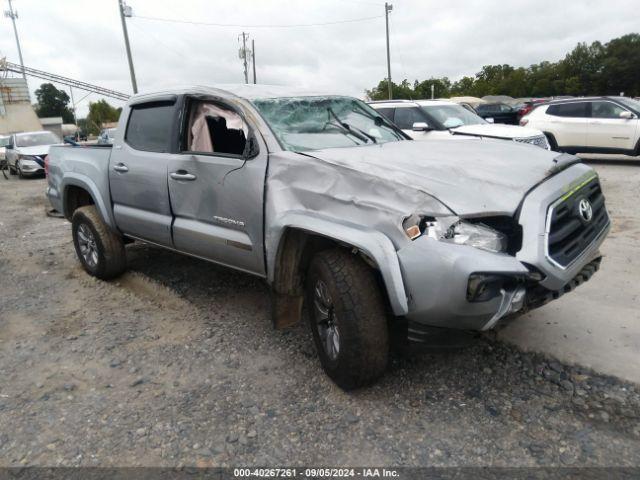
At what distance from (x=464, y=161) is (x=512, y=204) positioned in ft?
1.64

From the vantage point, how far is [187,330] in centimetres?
392

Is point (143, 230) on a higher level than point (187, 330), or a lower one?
higher

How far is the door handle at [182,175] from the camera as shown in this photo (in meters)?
3.68

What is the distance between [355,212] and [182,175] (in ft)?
5.37

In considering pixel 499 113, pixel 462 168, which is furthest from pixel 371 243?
pixel 499 113

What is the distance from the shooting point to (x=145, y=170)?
13.6 ft

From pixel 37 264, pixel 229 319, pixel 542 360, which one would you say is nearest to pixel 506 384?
pixel 542 360

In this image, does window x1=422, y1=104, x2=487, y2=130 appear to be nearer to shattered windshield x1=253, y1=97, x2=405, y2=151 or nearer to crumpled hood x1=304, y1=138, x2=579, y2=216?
shattered windshield x1=253, y1=97, x2=405, y2=151

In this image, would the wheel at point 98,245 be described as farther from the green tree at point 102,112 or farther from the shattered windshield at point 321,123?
the green tree at point 102,112

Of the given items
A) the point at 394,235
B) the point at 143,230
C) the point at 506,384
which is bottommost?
the point at 506,384

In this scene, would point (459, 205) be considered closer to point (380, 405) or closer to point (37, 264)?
point (380, 405)

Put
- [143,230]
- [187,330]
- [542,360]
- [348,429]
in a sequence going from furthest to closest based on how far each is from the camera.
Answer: [143,230] < [187,330] < [542,360] < [348,429]

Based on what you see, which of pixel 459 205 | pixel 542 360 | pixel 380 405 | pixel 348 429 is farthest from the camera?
pixel 542 360

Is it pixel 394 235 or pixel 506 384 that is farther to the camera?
pixel 506 384
